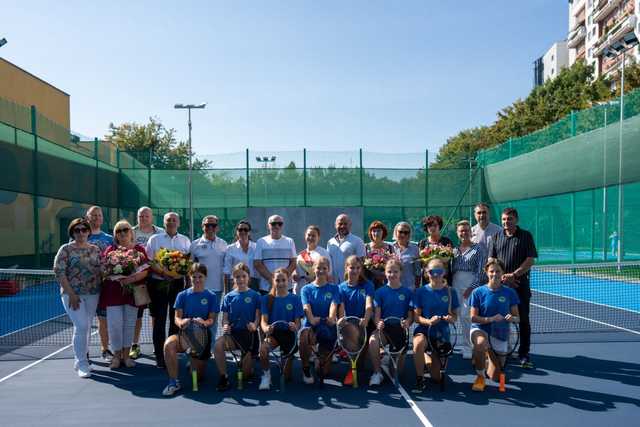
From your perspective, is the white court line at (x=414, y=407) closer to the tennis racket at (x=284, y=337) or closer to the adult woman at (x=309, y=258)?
the tennis racket at (x=284, y=337)

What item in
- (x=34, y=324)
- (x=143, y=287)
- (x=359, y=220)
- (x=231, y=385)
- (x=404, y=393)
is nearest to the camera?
(x=404, y=393)

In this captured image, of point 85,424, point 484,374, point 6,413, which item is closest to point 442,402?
point 484,374

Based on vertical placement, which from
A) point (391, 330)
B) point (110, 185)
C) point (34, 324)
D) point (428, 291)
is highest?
point (110, 185)

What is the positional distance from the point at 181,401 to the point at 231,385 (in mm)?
590

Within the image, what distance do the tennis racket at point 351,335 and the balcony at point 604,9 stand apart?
1927 inches

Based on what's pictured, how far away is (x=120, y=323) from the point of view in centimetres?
581

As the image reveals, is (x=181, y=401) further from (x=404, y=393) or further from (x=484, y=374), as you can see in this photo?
(x=484, y=374)

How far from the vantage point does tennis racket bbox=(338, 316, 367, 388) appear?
16.6 feet

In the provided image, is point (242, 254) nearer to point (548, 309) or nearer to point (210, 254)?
point (210, 254)

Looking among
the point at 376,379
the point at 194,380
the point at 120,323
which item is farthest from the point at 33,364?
the point at 376,379

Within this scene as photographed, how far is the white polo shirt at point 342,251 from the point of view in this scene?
19.9 ft

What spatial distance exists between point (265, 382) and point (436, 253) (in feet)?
6.99

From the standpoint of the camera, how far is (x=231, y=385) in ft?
17.5

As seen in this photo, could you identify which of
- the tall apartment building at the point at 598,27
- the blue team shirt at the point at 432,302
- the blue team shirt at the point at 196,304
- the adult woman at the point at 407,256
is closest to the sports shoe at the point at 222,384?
the blue team shirt at the point at 196,304
